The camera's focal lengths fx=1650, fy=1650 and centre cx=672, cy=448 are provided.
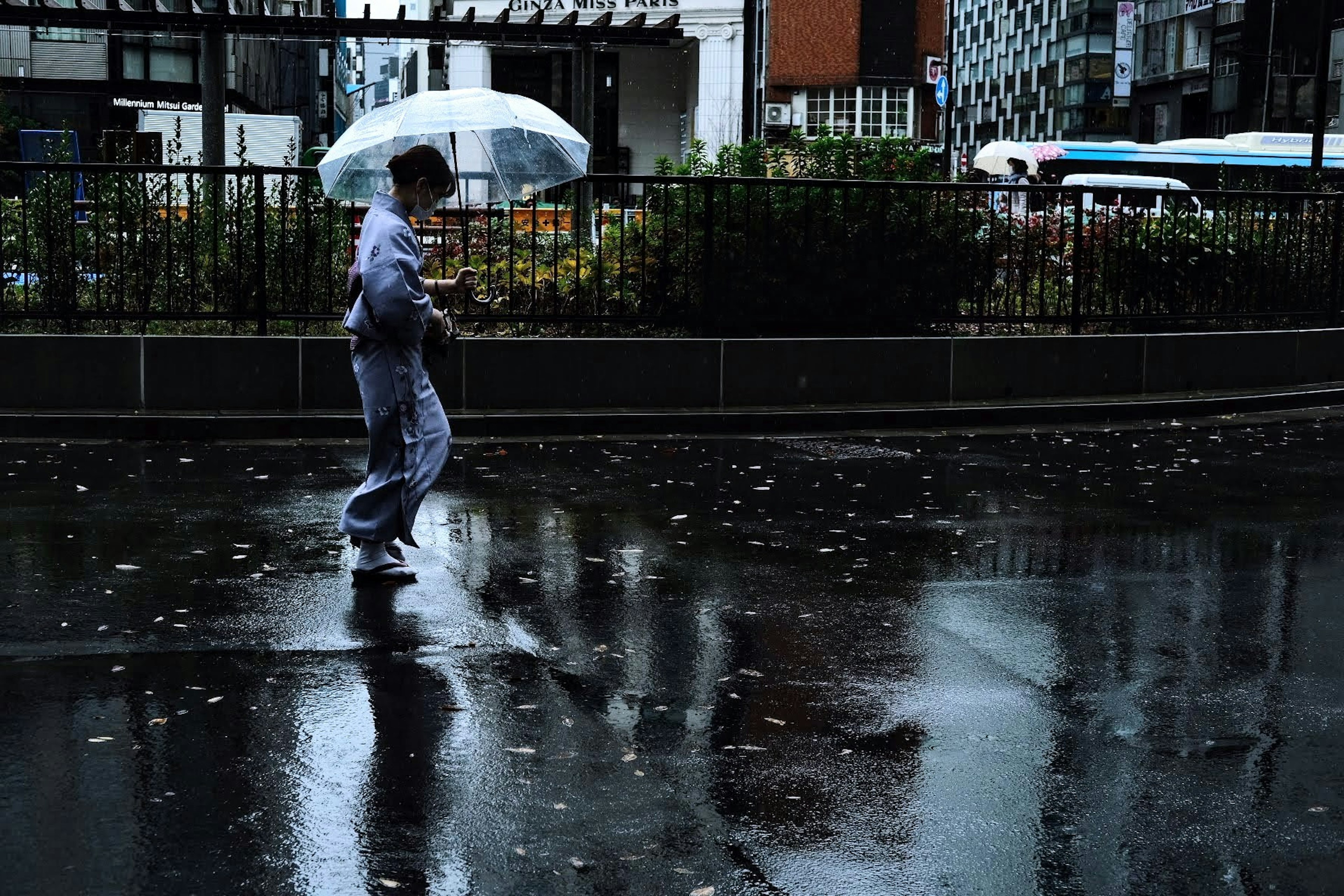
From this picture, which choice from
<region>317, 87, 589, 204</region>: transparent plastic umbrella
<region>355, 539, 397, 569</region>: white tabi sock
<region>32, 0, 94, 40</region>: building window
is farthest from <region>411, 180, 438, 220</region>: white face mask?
<region>32, 0, 94, 40</region>: building window

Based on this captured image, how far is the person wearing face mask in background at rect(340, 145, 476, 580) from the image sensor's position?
287 inches

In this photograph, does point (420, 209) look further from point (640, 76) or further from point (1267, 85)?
point (1267, 85)

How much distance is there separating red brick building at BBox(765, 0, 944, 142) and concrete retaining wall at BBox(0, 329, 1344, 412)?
32.5 meters

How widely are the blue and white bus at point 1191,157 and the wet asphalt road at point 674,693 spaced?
39.4m

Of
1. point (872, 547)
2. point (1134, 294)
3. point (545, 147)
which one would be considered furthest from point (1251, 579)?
point (1134, 294)

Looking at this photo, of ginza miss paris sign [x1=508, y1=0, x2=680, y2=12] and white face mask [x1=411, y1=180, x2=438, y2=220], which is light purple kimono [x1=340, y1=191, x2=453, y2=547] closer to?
white face mask [x1=411, y1=180, x2=438, y2=220]

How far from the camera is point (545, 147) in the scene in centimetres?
1048

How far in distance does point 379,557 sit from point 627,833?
3.46 meters

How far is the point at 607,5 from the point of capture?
42875 mm

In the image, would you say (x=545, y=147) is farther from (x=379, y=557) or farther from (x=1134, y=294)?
(x=1134, y=294)

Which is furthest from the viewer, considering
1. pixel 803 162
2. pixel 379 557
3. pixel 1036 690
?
pixel 803 162

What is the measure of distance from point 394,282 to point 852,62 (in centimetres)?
4143

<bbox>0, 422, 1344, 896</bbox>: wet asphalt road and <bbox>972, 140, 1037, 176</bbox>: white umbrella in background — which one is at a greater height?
<bbox>972, 140, 1037, 176</bbox>: white umbrella in background

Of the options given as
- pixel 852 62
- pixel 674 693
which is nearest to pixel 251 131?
pixel 852 62
